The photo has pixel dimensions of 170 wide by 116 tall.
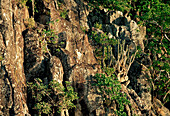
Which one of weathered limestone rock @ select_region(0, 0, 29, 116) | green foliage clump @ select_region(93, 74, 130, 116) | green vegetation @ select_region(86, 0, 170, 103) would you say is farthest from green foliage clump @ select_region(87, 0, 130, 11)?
green foliage clump @ select_region(93, 74, 130, 116)

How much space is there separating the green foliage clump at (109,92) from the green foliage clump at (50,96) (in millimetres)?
2624

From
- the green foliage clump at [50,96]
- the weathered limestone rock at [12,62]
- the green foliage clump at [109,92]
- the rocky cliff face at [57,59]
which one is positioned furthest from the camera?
the green foliage clump at [109,92]

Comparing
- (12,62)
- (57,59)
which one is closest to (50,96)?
(57,59)

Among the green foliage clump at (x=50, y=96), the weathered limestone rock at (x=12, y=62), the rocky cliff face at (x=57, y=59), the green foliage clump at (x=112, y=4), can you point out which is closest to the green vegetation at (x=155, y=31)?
the green foliage clump at (x=112, y=4)

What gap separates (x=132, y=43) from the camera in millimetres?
26266

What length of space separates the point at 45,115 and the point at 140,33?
58.0 ft

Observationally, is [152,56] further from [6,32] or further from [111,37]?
[6,32]

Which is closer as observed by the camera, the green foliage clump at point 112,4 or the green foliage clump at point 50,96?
the green foliage clump at point 50,96

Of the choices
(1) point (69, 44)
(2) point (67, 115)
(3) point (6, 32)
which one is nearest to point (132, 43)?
(1) point (69, 44)

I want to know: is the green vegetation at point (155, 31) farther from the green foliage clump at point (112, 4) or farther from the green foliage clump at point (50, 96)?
the green foliage clump at point (50, 96)

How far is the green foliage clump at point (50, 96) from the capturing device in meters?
16.3

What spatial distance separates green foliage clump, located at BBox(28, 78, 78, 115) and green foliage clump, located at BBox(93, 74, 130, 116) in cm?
262

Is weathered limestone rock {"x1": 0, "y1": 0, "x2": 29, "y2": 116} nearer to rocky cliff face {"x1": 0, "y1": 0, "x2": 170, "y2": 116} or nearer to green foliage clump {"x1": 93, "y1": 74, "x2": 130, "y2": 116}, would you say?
rocky cliff face {"x1": 0, "y1": 0, "x2": 170, "y2": 116}

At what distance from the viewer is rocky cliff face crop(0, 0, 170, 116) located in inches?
591
